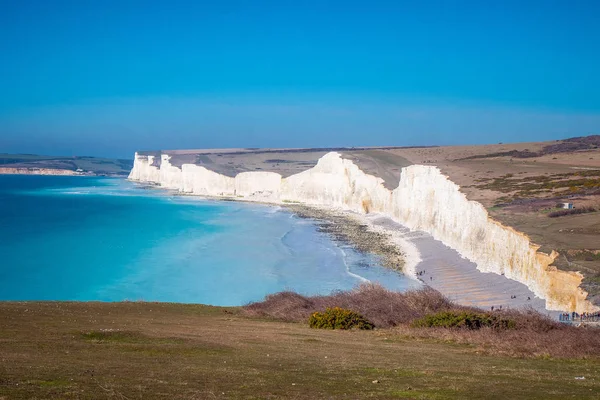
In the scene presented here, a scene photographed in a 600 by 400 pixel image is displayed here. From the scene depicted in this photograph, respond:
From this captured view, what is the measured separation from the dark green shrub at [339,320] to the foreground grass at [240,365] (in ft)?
4.05

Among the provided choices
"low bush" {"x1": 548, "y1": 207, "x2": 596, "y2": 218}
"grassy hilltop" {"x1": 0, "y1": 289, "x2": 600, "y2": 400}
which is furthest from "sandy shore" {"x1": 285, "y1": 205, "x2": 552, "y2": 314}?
"grassy hilltop" {"x1": 0, "y1": 289, "x2": 600, "y2": 400}

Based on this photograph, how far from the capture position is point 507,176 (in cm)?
6003

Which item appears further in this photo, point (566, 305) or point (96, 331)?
point (566, 305)

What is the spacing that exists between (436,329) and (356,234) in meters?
38.7

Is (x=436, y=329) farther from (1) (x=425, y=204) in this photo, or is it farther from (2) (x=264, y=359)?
(1) (x=425, y=204)

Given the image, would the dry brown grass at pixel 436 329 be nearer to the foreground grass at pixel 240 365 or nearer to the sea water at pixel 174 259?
the foreground grass at pixel 240 365

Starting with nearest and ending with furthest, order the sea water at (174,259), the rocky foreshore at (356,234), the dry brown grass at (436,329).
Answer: the dry brown grass at (436,329) < the sea water at (174,259) < the rocky foreshore at (356,234)

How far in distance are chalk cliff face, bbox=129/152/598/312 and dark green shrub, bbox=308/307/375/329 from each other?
7.95m

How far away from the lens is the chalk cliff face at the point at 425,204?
23.7 m

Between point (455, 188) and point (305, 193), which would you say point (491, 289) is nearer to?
point (455, 188)

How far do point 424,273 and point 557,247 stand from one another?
10407 millimetres

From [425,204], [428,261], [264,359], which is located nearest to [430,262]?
[428,261]

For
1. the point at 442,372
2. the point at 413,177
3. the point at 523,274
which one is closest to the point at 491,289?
the point at 523,274

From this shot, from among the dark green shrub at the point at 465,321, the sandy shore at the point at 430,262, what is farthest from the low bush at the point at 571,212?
the dark green shrub at the point at 465,321
